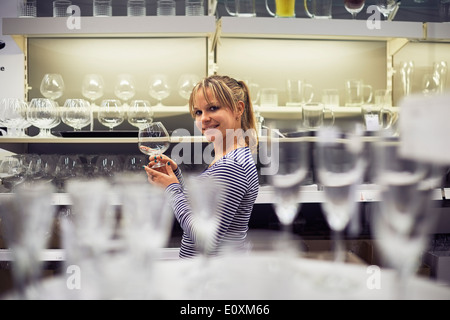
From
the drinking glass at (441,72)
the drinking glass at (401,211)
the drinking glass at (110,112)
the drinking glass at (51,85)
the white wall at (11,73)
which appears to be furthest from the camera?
the white wall at (11,73)

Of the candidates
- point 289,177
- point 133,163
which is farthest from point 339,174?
point 133,163

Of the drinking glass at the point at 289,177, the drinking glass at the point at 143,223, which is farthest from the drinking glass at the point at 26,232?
the drinking glass at the point at 289,177

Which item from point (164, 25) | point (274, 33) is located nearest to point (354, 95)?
point (274, 33)

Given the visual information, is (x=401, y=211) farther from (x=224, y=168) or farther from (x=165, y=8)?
(x=165, y=8)

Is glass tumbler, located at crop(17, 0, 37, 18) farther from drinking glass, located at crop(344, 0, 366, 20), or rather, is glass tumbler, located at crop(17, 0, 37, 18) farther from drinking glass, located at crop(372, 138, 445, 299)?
drinking glass, located at crop(372, 138, 445, 299)

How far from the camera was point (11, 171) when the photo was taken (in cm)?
212

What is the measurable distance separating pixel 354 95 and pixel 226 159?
1485 millimetres

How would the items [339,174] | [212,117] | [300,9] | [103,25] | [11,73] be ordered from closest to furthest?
[339,174] < [212,117] < [103,25] < [11,73] < [300,9]

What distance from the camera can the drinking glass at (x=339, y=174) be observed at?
0.73m

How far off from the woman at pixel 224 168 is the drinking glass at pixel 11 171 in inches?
41.9

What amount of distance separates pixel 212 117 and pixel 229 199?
Answer: 239 mm

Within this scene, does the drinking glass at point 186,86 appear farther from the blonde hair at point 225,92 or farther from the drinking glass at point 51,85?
the blonde hair at point 225,92

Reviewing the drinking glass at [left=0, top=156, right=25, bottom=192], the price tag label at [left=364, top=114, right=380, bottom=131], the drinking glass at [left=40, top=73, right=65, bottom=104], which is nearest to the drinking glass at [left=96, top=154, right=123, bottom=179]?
the drinking glass at [left=0, top=156, right=25, bottom=192]

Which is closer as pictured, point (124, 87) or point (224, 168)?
point (224, 168)
